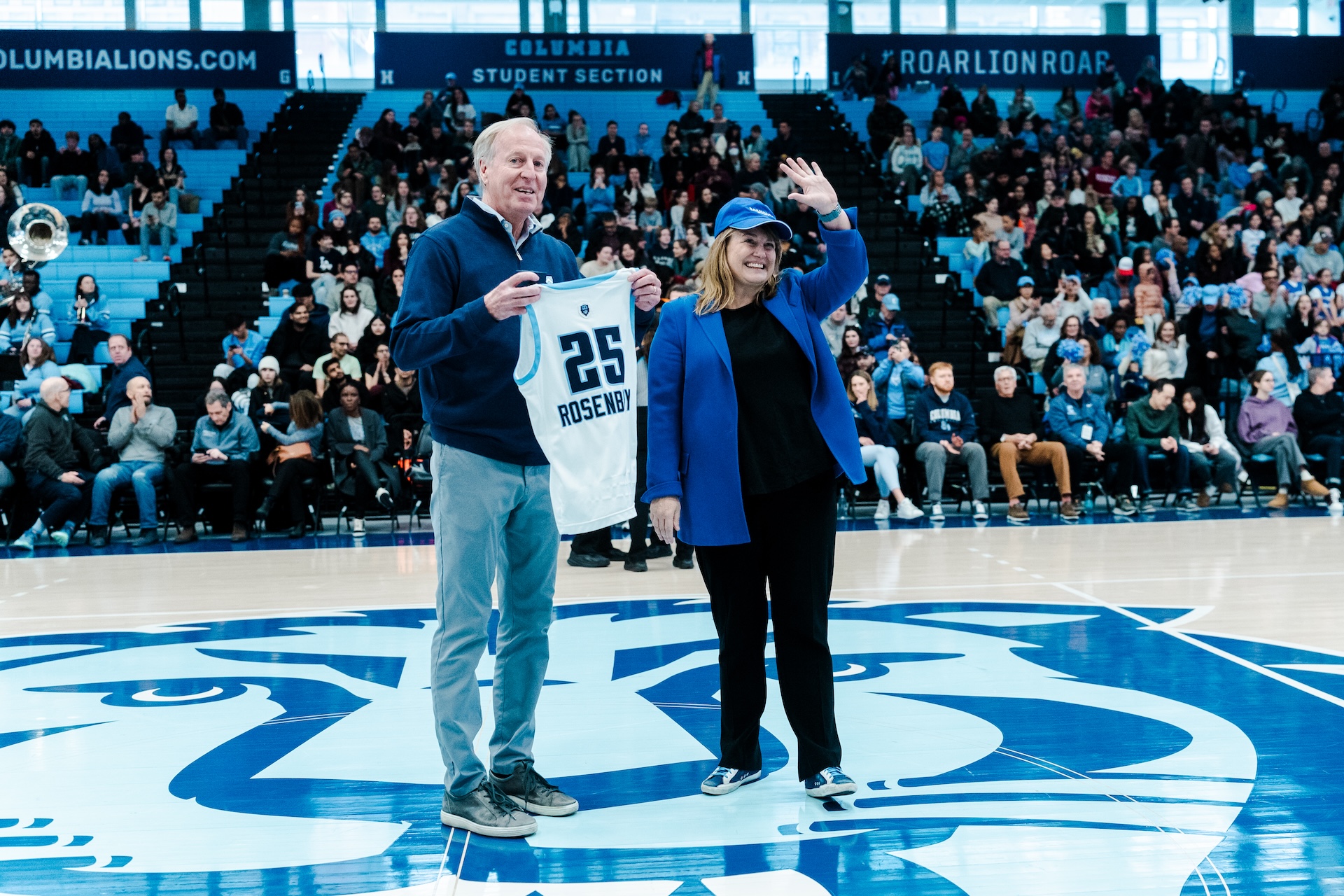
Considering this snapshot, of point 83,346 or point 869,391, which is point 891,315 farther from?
point 83,346

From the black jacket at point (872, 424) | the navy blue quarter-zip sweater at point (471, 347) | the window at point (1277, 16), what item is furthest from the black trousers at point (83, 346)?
the window at point (1277, 16)

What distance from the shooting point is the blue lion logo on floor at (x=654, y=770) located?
286 cm

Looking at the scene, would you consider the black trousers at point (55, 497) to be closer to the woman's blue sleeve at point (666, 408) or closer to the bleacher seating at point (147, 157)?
the bleacher seating at point (147, 157)

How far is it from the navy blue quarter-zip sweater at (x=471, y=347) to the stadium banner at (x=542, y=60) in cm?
1769

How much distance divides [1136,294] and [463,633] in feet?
38.7

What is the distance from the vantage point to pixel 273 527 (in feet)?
34.3

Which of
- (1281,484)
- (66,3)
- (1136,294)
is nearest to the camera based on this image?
(1281,484)

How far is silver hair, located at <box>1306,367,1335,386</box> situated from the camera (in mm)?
11750

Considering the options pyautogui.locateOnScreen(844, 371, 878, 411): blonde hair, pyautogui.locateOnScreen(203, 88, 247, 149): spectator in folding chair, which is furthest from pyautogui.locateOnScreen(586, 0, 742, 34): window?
pyautogui.locateOnScreen(844, 371, 878, 411): blonde hair

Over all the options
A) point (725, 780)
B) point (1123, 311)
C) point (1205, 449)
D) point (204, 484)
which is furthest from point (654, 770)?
point (1123, 311)

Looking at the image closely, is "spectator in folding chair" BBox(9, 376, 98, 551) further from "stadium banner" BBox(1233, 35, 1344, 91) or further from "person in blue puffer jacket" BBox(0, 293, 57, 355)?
"stadium banner" BBox(1233, 35, 1344, 91)

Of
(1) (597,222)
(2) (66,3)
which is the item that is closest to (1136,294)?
(1) (597,222)

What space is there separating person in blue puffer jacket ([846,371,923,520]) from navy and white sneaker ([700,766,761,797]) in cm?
714

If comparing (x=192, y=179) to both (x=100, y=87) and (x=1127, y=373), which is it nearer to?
(x=100, y=87)
